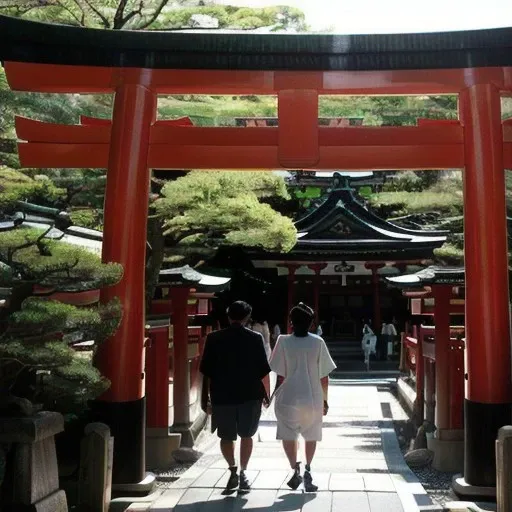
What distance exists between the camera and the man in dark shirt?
5.78 m

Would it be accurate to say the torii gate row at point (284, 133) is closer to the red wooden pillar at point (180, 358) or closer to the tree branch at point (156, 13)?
the tree branch at point (156, 13)

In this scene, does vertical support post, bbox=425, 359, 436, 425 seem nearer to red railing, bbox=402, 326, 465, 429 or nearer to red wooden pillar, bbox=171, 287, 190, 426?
red railing, bbox=402, 326, 465, 429

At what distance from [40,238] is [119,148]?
6.43ft

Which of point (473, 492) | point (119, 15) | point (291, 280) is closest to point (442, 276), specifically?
point (473, 492)

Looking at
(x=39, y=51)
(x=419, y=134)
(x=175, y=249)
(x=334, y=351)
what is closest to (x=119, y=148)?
(x=39, y=51)

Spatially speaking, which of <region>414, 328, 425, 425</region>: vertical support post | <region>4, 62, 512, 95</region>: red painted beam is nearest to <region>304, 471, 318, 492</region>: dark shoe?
<region>4, 62, 512, 95</region>: red painted beam

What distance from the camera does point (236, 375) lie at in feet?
18.9

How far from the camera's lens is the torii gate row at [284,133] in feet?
20.3

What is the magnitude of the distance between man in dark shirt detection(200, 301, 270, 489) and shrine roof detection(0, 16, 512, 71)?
198cm

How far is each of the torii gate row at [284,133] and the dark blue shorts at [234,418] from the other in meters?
0.71

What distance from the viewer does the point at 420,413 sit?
37.7 ft

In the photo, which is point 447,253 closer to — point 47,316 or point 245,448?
point 245,448

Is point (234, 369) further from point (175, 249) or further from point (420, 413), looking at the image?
point (175, 249)

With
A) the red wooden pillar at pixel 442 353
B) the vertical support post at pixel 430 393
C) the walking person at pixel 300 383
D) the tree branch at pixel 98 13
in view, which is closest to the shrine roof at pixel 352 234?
the vertical support post at pixel 430 393
